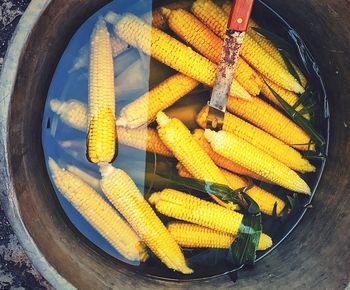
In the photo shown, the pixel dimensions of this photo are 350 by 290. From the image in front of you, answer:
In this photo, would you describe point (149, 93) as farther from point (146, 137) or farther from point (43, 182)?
point (43, 182)

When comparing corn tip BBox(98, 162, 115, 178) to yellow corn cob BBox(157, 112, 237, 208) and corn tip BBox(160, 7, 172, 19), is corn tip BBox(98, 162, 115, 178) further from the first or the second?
corn tip BBox(160, 7, 172, 19)

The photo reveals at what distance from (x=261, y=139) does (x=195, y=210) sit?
1.26ft

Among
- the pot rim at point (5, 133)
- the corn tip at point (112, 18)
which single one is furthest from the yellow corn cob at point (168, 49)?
the pot rim at point (5, 133)

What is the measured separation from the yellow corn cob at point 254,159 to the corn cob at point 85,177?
47 centimetres

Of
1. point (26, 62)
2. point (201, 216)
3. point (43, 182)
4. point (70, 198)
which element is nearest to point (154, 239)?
point (201, 216)

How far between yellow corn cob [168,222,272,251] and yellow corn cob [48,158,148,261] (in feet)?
0.49

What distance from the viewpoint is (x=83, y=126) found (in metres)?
1.69

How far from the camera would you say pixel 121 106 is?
5.77ft

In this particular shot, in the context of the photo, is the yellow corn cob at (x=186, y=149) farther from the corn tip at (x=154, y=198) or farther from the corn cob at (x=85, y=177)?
the corn cob at (x=85, y=177)

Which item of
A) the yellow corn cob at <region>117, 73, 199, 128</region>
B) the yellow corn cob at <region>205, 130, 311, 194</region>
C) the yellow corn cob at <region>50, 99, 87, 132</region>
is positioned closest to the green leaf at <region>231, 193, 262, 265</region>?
the yellow corn cob at <region>205, 130, 311, 194</region>

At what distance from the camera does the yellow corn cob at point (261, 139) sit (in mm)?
1759

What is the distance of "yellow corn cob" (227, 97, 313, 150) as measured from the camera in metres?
1.78

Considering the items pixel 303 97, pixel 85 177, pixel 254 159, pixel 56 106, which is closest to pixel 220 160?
pixel 254 159

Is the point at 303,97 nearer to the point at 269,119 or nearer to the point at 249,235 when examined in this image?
the point at 269,119
